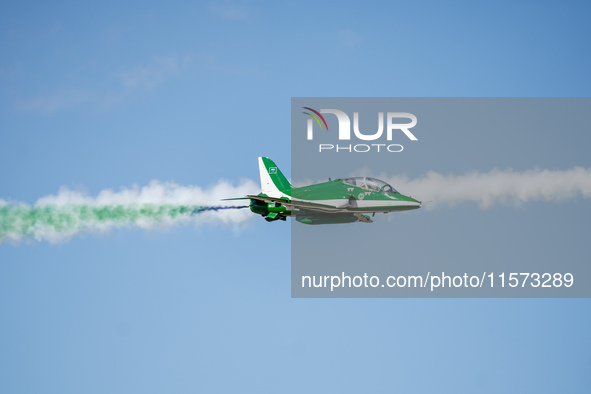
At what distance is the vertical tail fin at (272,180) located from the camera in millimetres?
86125

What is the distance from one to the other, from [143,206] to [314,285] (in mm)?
20757

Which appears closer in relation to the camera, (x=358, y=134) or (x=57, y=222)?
(x=358, y=134)

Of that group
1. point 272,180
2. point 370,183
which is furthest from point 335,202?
point 272,180

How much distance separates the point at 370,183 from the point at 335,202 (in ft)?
10.4

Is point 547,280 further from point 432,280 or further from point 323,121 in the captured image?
point 323,121

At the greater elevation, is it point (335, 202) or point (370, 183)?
point (370, 183)

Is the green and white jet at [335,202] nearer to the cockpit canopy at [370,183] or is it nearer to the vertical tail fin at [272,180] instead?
the cockpit canopy at [370,183]

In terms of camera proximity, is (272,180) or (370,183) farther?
(272,180)

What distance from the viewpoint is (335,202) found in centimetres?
8206

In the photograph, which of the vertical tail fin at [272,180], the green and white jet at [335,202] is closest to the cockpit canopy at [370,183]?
the green and white jet at [335,202]

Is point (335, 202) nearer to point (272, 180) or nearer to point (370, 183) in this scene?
point (370, 183)

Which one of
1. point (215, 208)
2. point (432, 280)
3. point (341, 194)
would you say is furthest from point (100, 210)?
point (432, 280)

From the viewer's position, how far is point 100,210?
9300 centimetres

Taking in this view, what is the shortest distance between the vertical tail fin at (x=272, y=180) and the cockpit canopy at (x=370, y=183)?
5650 millimetres
